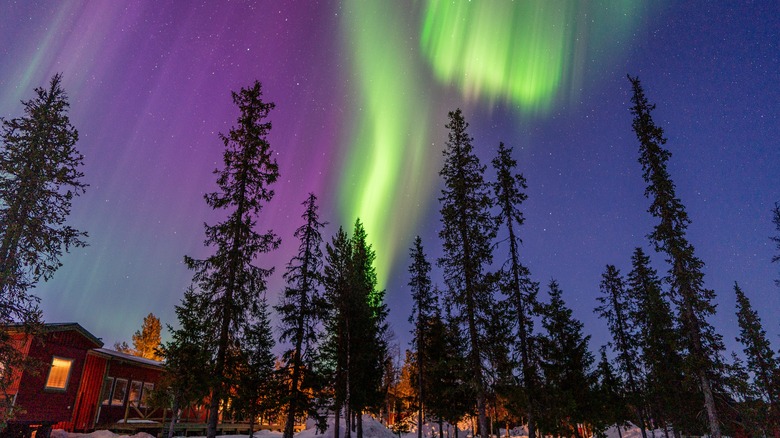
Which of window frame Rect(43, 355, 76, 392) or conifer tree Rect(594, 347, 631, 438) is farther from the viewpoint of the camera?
conifer tree Rect(594, 347, 631, 438)

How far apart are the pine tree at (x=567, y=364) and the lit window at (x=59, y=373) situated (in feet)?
97.0

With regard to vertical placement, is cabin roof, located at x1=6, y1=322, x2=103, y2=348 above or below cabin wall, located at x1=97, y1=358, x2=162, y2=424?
above

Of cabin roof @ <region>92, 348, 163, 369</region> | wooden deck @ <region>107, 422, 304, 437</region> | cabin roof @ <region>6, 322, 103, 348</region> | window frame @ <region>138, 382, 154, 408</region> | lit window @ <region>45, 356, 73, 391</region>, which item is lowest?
wooden deck @ <region>107, 422, 304, 437</region>

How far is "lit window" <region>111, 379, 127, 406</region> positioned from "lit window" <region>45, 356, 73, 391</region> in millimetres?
4663

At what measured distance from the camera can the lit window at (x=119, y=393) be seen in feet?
91.1

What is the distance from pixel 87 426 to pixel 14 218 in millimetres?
16891

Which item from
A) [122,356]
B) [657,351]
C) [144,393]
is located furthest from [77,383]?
[657,351]

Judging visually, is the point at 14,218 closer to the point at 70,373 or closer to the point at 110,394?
the point at 70,373

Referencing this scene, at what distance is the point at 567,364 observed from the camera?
33344 millimetres

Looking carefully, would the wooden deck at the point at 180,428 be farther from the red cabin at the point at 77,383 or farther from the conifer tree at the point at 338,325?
the conifer tree at the point at 338,325

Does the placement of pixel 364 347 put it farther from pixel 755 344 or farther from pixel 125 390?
pixel 755 344

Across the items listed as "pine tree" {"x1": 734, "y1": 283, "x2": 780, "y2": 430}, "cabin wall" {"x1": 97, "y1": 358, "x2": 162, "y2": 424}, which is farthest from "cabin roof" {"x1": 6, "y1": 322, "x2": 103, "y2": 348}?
"pine tree" {"x1": 734, "y1": 283, "x2": 780, "y2": 430}

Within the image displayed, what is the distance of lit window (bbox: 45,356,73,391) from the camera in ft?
75.4

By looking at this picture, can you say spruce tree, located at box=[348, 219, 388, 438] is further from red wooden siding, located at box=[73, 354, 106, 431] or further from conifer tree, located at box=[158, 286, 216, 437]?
red wooden siding, located at box=[73, 354, 106, 431]
